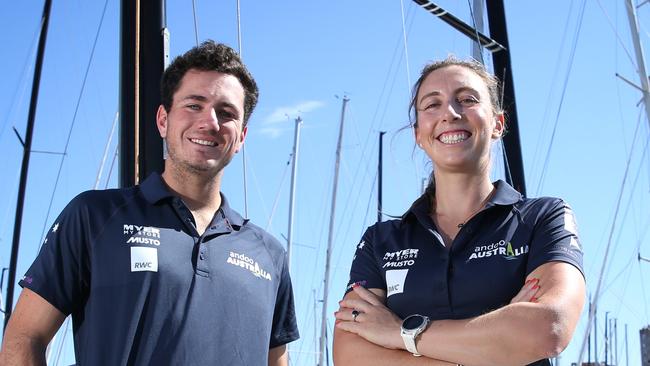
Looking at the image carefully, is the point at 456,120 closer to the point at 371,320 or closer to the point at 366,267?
the point at 366,267

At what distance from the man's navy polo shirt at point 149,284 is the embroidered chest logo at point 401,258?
580mm

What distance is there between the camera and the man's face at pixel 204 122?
3656mm

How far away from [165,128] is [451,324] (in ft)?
5.34

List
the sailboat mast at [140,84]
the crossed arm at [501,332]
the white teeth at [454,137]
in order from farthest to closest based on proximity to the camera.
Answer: the sailboat mast at [140,84] → the white teeth at [454,137] → the crossed arm at [501,332]

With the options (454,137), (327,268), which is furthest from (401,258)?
(327,268)

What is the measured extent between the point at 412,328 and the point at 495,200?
0.69 meters

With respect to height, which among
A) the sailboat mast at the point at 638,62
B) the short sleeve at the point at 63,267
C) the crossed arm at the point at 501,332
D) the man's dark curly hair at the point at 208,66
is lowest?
the crossed arm at the point at 501,332

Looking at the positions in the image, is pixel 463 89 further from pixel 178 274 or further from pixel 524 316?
pixel 178 274

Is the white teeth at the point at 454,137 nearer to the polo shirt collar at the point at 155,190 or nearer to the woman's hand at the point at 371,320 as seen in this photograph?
the woman's hand at the point at 371,320

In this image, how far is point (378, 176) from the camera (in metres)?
26.5

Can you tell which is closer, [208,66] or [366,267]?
[366,267]

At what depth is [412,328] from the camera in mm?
3096

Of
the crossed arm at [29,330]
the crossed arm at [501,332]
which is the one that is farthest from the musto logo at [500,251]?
the crossed arm at [29,330]

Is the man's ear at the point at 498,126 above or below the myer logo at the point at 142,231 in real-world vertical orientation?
above
